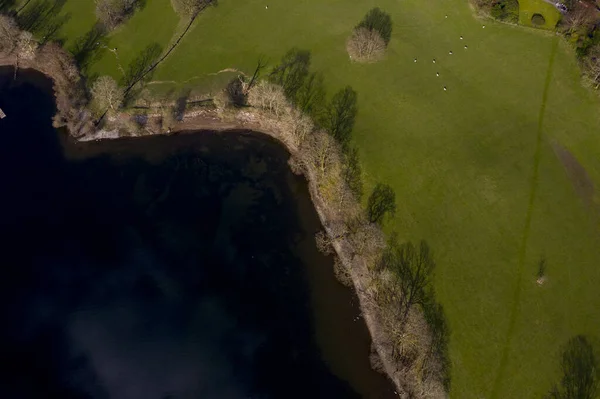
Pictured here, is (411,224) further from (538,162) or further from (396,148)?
(538,162)

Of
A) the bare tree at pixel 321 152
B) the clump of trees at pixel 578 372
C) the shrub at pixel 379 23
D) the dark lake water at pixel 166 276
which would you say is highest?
the shrub at pixel 379 23

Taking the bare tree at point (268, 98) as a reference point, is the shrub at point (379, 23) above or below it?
above

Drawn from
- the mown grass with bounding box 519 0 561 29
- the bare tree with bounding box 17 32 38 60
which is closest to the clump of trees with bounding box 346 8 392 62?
the mown grass with bounding box 519 0 561 29

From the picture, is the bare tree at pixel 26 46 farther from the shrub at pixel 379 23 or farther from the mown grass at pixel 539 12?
the mown grass at pixel 539 12

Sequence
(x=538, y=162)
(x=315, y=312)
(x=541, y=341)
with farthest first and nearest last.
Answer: (x=538, y=162), (x=315, y=312), (x=541, y=341)

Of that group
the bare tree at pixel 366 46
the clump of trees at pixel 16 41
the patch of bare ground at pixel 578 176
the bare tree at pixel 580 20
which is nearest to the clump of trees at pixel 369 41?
the bare tree at pixel 366 46

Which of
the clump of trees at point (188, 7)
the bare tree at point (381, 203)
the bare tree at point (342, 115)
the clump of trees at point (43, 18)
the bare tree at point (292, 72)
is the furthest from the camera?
the clump of trees at point (43, 18)

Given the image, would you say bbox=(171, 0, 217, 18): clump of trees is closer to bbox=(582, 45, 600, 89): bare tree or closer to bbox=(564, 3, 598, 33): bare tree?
bbox=(564, 3, 598, 33): bare tree

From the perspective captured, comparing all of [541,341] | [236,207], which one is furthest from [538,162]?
[236,207]
